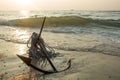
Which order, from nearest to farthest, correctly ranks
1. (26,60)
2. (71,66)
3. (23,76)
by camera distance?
1. (26,60)
2. (23,76)
3. (71,66)

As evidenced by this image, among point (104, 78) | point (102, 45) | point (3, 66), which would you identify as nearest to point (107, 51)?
point (102, 45)

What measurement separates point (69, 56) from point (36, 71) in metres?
2.55

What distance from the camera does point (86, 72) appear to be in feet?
26.1

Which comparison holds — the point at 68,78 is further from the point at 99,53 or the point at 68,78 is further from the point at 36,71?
the point at 99,53

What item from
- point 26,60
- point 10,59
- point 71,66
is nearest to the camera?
point 26,60

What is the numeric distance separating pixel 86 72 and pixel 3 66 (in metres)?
2.85

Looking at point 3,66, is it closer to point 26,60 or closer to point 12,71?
point 12,71

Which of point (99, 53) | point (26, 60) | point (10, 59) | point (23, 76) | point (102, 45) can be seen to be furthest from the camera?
point (102, 45)

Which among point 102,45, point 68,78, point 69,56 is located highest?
point 68,78

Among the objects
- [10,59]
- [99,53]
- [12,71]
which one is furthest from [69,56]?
[12,71]

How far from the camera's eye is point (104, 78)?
7395 mm

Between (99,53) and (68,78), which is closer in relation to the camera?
(68,78)

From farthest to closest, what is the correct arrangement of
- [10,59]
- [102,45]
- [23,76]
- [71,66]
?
1. [102,45]
2. [10,59]
3. [71,66]
4. [23,76]

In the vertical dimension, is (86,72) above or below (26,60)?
below
